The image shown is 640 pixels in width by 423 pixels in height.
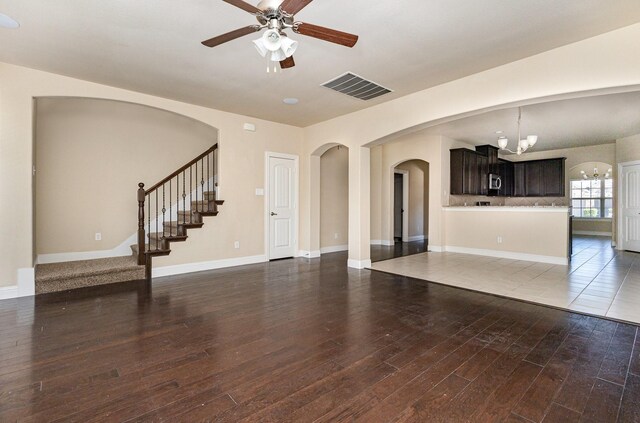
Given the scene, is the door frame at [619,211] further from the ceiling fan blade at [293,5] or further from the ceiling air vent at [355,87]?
the ceiling fan blade at [293,5]

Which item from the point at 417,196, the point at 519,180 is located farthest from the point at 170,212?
the point at 519,180

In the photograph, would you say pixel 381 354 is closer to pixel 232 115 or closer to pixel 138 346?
pixel 138 346

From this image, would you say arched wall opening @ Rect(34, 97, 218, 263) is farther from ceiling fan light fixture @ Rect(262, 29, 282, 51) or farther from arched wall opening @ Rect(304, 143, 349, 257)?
ceiling fan light fixture @ Rect(262, 29, 282, 51)

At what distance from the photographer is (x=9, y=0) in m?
2.51

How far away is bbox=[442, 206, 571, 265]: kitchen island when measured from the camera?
579cm

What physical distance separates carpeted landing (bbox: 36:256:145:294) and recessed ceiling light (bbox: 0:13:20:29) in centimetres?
282

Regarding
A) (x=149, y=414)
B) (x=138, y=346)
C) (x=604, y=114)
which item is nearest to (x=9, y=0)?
(x=138, y=346)

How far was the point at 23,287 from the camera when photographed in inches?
149

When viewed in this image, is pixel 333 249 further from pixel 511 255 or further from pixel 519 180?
pixel 519 180

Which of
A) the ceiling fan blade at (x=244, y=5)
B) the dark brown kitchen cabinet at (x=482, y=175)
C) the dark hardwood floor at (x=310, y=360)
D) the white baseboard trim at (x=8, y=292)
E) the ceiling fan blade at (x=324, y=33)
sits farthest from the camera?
the dark brown kitchen cabinet at (x=482, y=175)

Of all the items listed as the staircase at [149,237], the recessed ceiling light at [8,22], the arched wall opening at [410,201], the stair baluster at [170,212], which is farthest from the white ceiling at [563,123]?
the recessed ceiling light at [8,22]

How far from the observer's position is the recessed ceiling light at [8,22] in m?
2.73

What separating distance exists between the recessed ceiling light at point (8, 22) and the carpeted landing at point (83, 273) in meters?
2.82

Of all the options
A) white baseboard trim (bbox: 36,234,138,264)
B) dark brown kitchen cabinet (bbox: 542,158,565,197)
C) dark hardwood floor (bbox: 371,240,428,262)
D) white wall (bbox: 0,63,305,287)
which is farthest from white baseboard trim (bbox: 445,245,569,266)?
white baseboard trim (bbox: 36,234,138,264)
